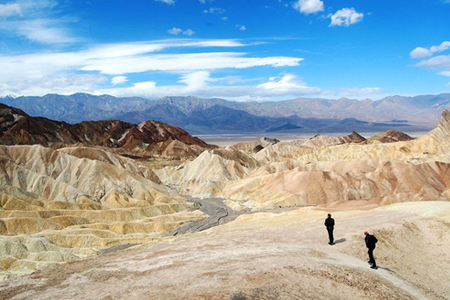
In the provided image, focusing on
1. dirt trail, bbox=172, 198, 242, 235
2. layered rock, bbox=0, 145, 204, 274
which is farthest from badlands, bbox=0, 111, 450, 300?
dirt trail, bbox=172, 198, 242, 235

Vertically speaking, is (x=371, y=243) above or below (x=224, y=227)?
above

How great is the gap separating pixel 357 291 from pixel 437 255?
12.1 metres

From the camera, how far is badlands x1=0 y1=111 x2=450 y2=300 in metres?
23.4

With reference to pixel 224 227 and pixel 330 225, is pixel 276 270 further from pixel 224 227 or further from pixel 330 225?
pixel 224 227

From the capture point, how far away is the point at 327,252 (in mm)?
29016

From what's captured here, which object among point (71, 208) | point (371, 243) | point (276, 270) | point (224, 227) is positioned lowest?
point (71, 208)

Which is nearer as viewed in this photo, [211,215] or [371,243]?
[371,243]

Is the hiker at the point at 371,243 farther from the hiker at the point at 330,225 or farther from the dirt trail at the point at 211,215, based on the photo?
the dirt trail at the point at 211,215

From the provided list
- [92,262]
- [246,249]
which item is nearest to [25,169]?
[92,262]

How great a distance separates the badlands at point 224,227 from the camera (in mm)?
23406

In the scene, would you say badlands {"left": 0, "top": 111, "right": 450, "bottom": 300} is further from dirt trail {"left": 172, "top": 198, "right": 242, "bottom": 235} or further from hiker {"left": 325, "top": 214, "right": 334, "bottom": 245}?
hiker {"left": 325, "top": 214, "right": 334, "bottom": 245}

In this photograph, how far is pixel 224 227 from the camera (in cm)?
5081

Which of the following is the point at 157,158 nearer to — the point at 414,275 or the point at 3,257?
the point at 3,257

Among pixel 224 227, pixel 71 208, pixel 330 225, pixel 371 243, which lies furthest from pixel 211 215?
Answer: pixel 371 243
